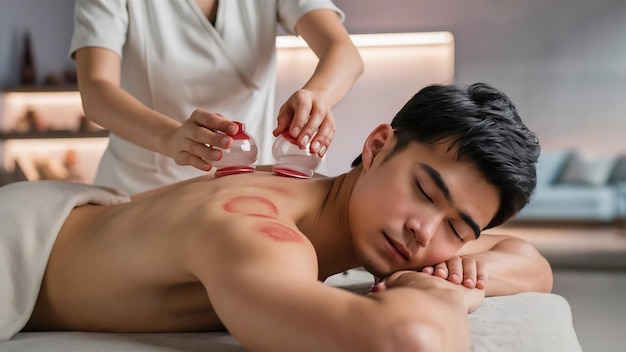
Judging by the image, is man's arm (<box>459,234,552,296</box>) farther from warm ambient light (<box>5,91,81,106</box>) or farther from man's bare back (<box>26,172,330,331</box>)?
warm ambient light (<box>5,91,81,106</box>)

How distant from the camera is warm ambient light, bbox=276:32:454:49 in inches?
263

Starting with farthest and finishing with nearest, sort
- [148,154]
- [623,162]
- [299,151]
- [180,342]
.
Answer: [623,162], [148,154], [299,151], [180,342]

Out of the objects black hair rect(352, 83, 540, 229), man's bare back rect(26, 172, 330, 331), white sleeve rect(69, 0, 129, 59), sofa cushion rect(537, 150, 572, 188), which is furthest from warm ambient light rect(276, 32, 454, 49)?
man's bare back rect(26, 172, 330, 331)

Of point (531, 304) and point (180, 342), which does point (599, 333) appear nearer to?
point (531, 304)

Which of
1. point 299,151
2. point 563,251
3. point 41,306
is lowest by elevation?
point 563,251

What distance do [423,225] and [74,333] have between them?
64 centimetres

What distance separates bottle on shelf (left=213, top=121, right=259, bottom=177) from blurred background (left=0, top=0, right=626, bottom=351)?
517 cm

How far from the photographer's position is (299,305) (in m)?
0.96

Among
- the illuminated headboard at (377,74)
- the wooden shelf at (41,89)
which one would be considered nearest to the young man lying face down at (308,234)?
the illuminated headboard at (377,74)

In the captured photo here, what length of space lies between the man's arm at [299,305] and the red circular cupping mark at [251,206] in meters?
0.11

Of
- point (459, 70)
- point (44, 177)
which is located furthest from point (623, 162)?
point (44, 177)

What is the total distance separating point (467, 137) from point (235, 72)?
38.4 inches

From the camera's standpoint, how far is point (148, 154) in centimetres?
214

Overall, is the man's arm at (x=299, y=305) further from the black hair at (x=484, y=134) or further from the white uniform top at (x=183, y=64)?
the white uniform top at (x=183, y=64)
